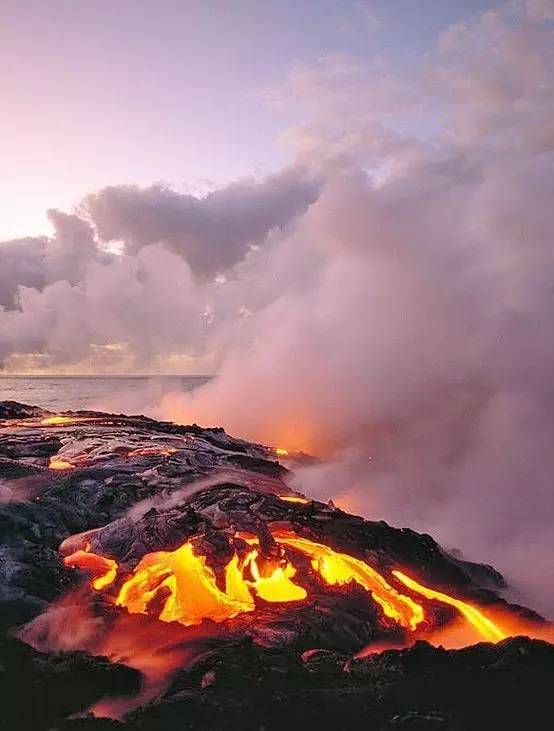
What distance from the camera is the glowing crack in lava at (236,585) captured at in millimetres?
10344

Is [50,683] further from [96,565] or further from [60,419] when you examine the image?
[60,419]

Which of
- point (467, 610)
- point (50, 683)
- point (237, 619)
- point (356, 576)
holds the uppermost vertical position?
point (356, 576)

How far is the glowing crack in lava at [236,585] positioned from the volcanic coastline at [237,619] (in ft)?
0.14

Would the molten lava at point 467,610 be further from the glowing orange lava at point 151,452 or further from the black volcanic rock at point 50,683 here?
the glowing orange lava at point 151,452

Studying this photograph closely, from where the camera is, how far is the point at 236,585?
1106cm

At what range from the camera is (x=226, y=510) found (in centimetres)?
1432

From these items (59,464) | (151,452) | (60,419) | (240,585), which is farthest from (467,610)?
(60,419)

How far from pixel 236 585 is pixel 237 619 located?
115 centimetres

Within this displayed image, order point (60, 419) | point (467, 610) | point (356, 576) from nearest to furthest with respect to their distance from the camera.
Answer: point (467, 610), point (356, 576), point (60, 419)

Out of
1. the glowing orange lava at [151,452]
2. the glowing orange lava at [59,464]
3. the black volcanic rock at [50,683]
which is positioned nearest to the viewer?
the black volcanic rock at [50,683]

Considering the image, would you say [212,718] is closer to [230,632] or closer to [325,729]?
[325,729]

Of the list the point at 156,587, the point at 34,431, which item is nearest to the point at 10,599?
the point at 156,587

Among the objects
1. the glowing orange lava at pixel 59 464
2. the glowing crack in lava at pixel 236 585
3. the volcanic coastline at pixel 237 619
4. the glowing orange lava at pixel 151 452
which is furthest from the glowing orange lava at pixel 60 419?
the glowing crack in lava at pixel 236 585

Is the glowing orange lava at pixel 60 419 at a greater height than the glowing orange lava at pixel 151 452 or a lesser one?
greater
